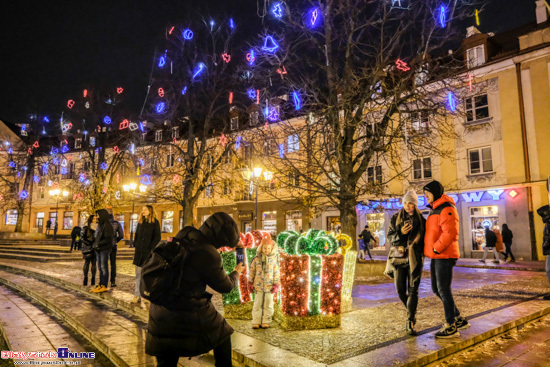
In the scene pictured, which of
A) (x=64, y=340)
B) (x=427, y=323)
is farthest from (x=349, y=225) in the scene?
(x=64, y=340)

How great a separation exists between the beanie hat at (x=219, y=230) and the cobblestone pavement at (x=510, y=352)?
121 inches

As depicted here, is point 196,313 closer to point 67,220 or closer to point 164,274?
point 164,274

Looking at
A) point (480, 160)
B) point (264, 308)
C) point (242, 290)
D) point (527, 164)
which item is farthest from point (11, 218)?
point (527, 164)

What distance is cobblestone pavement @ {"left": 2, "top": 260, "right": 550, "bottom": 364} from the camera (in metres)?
4.89

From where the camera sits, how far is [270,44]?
13875mm

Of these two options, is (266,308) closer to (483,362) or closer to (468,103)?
(483,362)

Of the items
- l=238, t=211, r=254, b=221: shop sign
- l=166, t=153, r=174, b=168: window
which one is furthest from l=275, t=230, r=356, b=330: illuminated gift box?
l=166, t=153, r=174, b=168: window

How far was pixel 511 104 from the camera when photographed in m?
22.1

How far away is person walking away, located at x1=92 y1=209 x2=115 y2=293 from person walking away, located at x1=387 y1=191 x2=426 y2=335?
22.4 ft

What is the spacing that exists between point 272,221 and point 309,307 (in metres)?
28.3

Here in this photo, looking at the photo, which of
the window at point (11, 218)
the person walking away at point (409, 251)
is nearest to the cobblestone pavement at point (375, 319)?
the person walking away at point (409, 251)

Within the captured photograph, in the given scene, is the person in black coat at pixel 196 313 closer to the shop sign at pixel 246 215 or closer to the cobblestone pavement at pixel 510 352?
the cobblestone pavement at pixel 510 352

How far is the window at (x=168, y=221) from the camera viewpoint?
4122cm

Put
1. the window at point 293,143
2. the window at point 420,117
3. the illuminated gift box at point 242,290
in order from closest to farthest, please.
Answer: 1. the illuminated gift box at point 242,290
2. the window at point 420,117
3. the window at point 293,143
